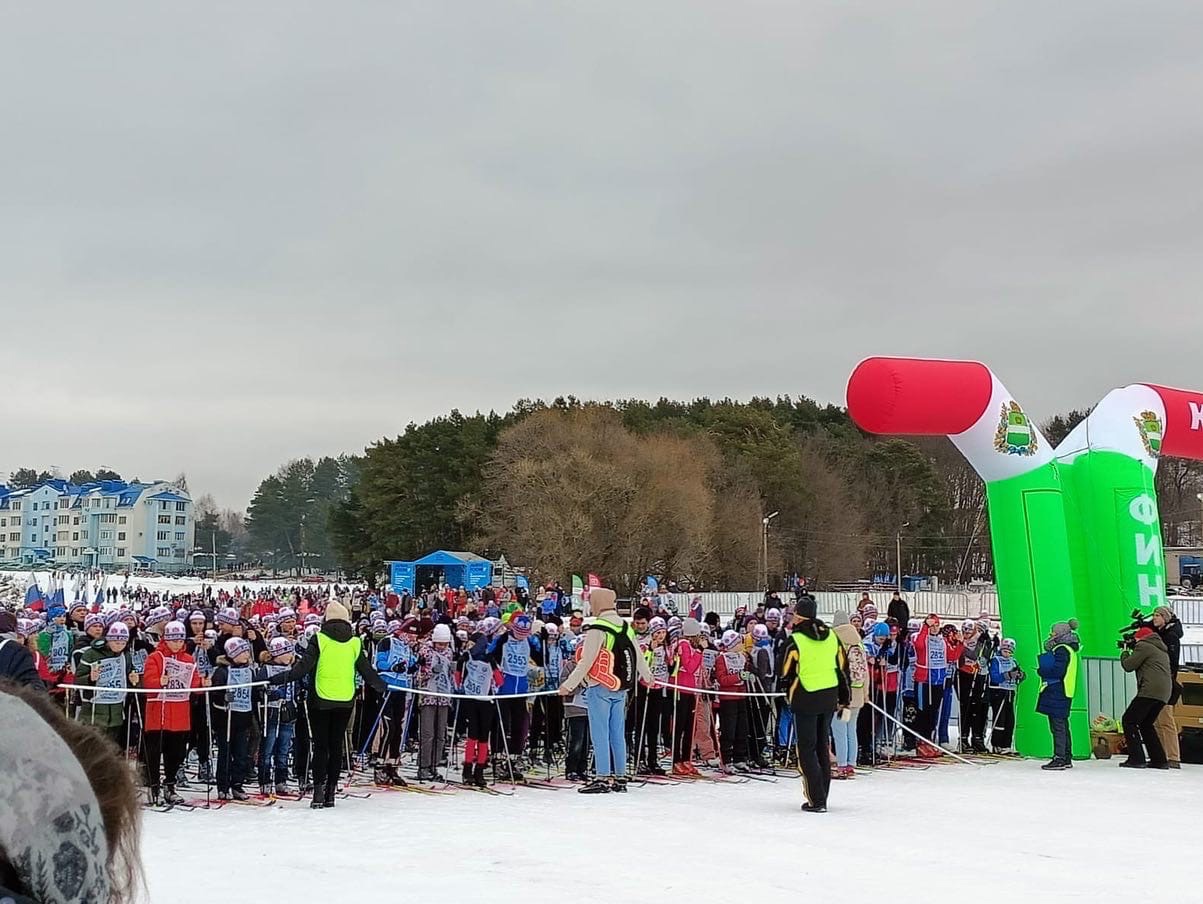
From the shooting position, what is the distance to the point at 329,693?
10570 millimetres

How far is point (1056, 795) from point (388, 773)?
6.54m

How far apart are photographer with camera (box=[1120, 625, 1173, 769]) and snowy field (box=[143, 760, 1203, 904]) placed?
1749 mm

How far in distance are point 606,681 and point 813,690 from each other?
203cm

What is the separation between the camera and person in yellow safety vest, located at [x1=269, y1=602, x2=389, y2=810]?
1056 cm

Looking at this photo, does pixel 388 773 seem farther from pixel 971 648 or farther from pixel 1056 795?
pixel 971 648

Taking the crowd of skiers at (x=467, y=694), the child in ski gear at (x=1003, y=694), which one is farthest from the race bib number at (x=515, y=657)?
the child in ski gear at (x=1003, y=694)

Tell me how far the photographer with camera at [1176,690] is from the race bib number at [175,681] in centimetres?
1043

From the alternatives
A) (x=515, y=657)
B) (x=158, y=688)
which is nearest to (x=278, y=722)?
(x=158, y=688)

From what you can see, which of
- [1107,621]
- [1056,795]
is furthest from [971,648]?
[1056,795]

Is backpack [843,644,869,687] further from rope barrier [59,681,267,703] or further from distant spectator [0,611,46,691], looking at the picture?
distant spectator [0,611,46,691]

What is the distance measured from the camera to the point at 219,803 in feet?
35.2

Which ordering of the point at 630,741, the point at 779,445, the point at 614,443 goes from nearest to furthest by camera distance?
the point at 630,741, the point at 614,443, the point at 779,445

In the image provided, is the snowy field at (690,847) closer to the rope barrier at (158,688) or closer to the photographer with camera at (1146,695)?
the rope barrier at (158,688)

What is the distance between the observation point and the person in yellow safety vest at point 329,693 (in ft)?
34.7
